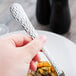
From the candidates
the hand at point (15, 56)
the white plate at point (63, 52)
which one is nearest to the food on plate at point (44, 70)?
the white plate at point (63, 52)

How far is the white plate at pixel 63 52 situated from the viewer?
580mm

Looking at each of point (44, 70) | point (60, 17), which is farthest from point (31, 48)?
point (60, 17)

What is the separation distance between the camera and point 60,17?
0.69m

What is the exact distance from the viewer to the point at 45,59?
0.60 meters

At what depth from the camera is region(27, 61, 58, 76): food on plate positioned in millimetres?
573

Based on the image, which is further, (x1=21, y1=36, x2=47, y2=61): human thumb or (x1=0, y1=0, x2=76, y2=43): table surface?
(x1=0, y1=0, x2=76, y2=43): table surface

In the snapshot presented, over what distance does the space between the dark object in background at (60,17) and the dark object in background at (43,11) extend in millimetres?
Answer: 29

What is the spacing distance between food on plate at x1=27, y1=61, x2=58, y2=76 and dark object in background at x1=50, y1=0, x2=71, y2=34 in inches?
6.2

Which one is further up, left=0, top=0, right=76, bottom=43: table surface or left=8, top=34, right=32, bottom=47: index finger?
left=0, top=0, right=76, bottom=43: table surface

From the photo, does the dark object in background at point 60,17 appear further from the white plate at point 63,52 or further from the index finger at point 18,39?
the index finger at point 18,39

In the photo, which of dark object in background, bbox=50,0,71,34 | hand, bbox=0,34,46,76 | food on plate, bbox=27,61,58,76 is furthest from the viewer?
dark object in background, bbox=50,0,71,34

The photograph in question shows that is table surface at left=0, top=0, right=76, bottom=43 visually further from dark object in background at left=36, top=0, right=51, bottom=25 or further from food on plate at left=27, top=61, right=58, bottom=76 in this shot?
food on plate at left=27, top=61, right=58, bottom=76

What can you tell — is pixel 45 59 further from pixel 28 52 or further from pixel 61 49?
pixel 28 52

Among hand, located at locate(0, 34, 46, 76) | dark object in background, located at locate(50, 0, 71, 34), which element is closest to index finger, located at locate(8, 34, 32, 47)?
hand, located at locate(0, 34, 46, 76)
